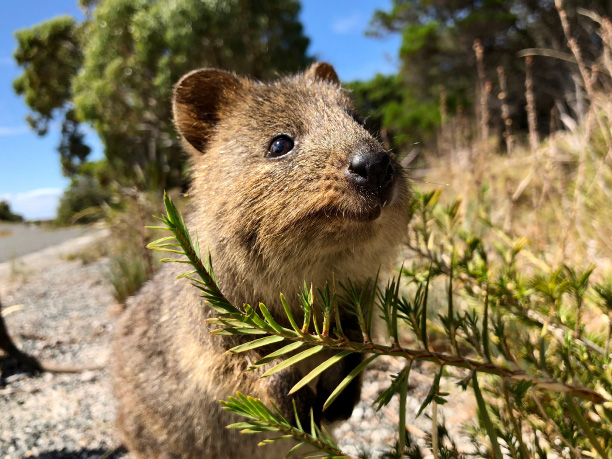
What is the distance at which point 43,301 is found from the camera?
825cm

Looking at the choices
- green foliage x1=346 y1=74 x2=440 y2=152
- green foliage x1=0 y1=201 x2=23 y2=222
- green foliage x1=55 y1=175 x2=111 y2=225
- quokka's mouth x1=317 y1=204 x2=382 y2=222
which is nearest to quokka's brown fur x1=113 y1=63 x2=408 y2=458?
quokka's mouth x1=317 y1=204 x2=382 y2=222

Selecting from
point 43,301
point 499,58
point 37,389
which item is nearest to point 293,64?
point 499,58

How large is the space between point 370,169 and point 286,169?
1.46 ft

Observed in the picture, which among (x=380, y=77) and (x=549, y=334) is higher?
(x=380, y=77)

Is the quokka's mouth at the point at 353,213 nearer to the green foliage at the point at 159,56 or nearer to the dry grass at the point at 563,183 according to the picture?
the dry grass at the point at 563,183

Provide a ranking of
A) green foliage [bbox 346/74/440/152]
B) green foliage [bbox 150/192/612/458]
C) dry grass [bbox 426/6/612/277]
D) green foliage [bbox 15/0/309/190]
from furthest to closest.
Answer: green foliage [bbox 346/74/440/152], green foliage [bbox 15/0/309/190], dry grass [bbox 426/6/612/277], green foliage [bbox 150/192/612/458]

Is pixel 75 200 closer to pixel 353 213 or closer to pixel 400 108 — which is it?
pixel 400 108

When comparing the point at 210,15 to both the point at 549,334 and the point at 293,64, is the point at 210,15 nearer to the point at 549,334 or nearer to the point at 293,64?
the point at 293,64

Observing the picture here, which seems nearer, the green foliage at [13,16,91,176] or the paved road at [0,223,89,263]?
the paved road at [0,223,89,263]

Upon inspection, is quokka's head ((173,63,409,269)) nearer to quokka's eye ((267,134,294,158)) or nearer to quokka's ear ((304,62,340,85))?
quokka's eye ((267,134,294,158))

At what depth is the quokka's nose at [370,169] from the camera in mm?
1840

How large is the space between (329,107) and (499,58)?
74.7 feet

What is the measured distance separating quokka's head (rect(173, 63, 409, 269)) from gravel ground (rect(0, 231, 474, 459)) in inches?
33.4

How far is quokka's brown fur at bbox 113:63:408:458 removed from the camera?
1.94 m
